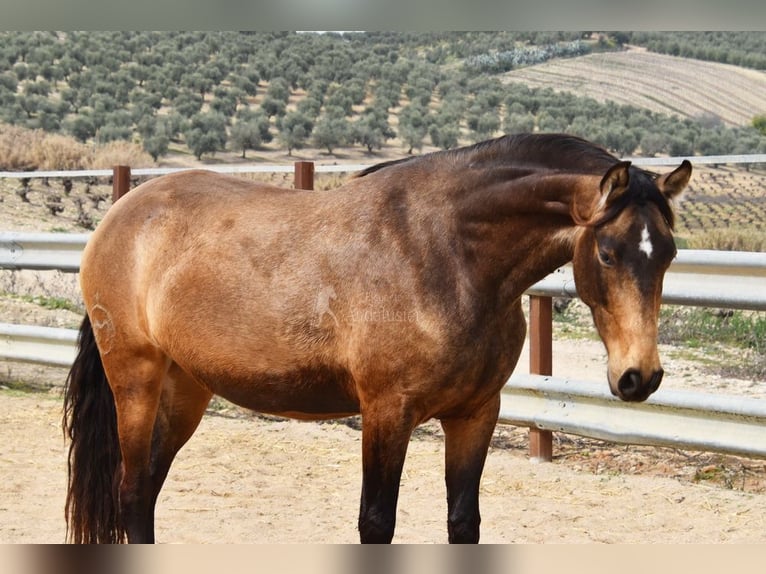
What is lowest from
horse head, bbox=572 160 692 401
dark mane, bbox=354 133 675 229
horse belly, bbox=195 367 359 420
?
horse belly, bbox=195 367 359 420

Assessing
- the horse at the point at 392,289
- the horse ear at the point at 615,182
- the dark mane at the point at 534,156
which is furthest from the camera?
the dark mane at the point at 534,156

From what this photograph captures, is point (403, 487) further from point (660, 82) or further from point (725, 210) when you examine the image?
point (660, 82)

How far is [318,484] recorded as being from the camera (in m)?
5.25

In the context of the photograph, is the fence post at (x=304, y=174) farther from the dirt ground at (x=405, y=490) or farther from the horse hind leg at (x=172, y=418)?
the horse hind leg at (x=172, y=418)

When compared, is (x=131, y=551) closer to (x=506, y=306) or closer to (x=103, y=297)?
(x=506, y=306)

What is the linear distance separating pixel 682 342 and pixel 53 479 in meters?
5.20

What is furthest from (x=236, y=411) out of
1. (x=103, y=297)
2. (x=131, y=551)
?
(x=131, y=551)

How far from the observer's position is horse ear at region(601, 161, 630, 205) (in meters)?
2.75

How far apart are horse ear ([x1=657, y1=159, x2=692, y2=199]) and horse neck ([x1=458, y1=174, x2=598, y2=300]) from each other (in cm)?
31

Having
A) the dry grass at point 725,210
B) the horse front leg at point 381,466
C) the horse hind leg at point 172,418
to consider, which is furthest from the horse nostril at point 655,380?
the dry grass at point 725,210

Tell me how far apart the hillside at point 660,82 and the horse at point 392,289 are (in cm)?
2760

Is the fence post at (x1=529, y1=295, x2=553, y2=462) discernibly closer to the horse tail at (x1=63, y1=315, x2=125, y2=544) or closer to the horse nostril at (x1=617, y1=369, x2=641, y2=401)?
the horse tail at (x1=63, y1=315, x2=125, y2=544)

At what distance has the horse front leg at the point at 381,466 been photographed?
314 centimetres

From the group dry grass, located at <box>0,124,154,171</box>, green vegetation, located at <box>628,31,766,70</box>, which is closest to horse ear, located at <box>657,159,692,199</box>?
dry grass, located at <box>0,124,154,171</box>
